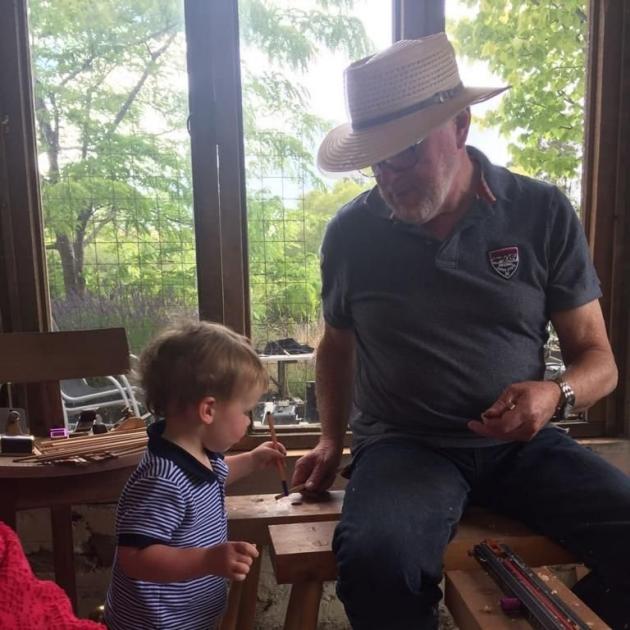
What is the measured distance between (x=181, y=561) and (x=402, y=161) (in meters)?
0.81

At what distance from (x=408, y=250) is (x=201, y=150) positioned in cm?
74

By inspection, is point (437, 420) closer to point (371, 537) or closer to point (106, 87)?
point (371, 537)

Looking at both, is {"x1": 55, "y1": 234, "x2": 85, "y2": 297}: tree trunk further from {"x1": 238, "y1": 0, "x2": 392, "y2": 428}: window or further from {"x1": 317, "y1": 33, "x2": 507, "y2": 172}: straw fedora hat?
{"x1": 317, "y1": 33, "x2": 507, "y2": 172}: straw fedora hat

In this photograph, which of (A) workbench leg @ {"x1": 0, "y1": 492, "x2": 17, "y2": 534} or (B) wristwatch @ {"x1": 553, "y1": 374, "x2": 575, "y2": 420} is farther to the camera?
(A) workbench leg @ {"x1": 0, "y1": 492, "x2": 17, "y2": 534}

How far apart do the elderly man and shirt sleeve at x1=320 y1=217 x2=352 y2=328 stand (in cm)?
1

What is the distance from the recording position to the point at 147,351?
1081 mm

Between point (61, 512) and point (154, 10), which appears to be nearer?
point (61, 512)

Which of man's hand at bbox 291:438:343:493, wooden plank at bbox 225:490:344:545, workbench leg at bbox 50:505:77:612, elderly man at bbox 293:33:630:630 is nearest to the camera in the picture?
elderly man at bbox 293:33:630:630

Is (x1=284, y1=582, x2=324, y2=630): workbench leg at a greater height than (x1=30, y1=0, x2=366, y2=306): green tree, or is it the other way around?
(x1=30, y1=0, x2=366, y2=306): green tree

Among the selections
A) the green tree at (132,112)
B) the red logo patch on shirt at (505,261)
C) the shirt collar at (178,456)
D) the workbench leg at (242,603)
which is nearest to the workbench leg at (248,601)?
the workbench leg at (242,603)

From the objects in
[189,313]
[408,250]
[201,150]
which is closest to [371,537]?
[408,250]

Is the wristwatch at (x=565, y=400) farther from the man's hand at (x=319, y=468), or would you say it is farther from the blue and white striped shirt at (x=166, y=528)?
the blue and white striped shirt at (x=166, y=528)

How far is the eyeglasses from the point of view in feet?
3.86

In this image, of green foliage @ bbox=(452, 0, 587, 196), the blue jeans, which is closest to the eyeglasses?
the blue jeans
